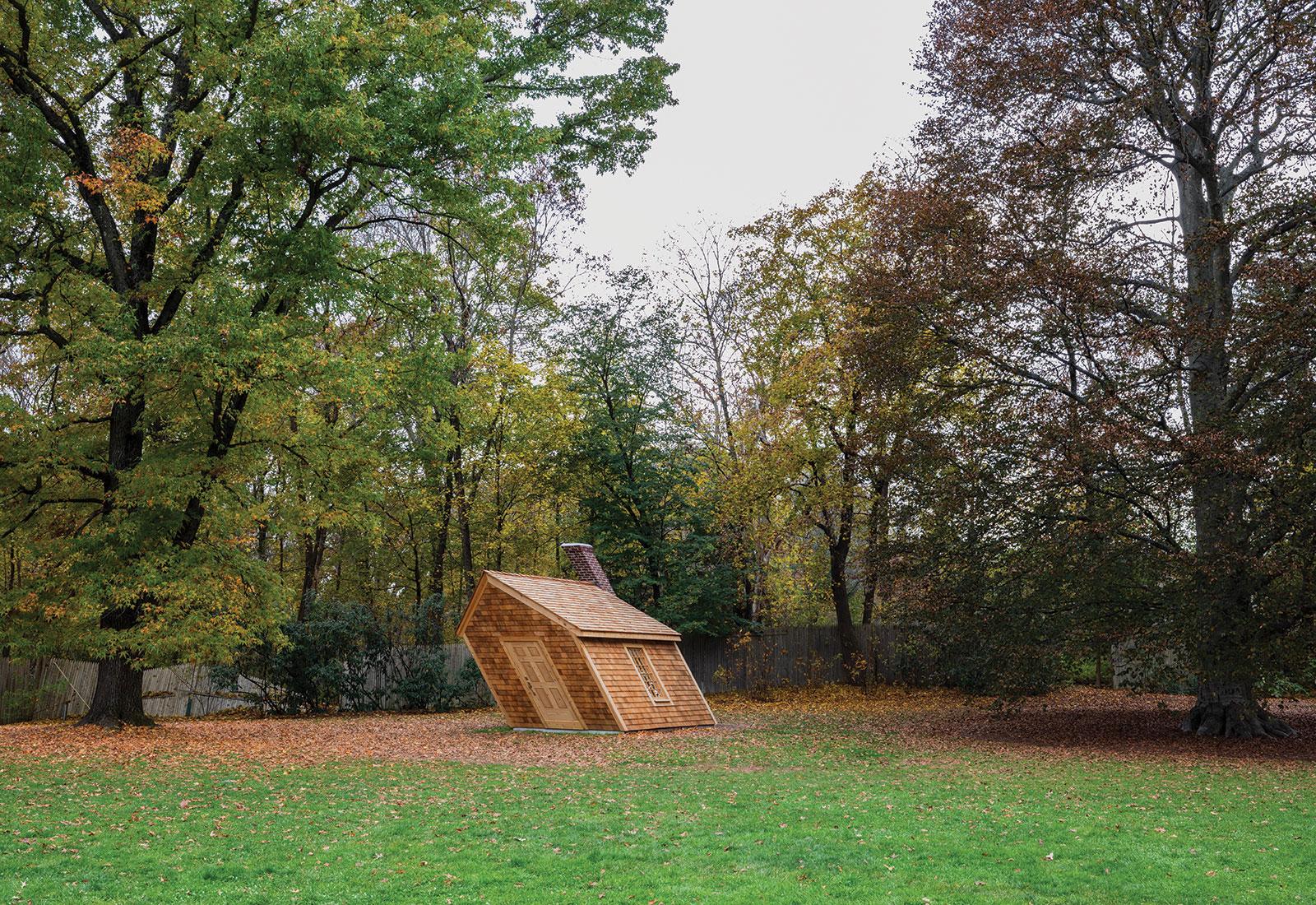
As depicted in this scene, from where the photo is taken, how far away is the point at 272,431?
67.0ft

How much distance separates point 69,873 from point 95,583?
10.7 metres

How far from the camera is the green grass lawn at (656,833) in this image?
24.5ft

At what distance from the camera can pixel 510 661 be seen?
20625 millimetres

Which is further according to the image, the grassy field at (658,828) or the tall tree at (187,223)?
the tall tree at (187,223)

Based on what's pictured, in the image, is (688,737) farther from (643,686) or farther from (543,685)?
(543,685)

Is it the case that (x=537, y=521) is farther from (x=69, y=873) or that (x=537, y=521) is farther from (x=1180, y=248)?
(x=69, y=873)

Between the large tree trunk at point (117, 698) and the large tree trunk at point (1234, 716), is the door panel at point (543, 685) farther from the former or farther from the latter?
the large tree trunk at point (1234, 716)

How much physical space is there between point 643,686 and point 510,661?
2814mm

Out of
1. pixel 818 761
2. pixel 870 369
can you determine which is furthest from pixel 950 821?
pixel 870 369

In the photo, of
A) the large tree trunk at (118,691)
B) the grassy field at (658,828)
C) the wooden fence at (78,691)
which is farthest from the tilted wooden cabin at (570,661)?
the wooden fence at (78,691)

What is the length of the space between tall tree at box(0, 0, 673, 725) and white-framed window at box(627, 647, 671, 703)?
24.6ft

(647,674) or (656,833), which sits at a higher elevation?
(647,674)

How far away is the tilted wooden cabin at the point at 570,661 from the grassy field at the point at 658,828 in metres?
3.23

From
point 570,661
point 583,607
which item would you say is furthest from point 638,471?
point 570,661
